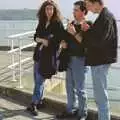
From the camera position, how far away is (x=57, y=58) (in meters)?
6.87

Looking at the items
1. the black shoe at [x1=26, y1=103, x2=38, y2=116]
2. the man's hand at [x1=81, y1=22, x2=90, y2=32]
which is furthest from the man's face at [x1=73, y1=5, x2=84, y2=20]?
the black shoe at [x1=26, y1=103, x2=38, y2=116]

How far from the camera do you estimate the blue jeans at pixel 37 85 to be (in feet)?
23.1

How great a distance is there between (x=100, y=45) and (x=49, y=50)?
1458 millimetres

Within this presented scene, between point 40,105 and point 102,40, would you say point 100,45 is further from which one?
point 40,105

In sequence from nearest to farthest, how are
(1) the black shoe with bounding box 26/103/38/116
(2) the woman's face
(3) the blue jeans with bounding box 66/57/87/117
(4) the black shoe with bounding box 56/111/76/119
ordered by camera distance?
(3) the blue jeans with bounding box 66/57/87/117
(2) the woman's face
(4) the black shoe with bounding box 56/111/76/119
(1) the black shoe with bounding box 26/103/38/116

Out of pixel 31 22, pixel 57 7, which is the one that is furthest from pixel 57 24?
pixel 31 22

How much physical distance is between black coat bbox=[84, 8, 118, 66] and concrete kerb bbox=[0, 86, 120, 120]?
1.19 metres

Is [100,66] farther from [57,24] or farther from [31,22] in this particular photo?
[31,22]

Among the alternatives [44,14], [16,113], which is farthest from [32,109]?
[44,14]

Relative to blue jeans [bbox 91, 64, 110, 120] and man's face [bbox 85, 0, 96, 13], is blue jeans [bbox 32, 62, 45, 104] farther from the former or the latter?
man's face [bbox 85, 0, 96, 13]

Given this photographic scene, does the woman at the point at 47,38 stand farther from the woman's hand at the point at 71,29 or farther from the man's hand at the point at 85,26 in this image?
the man's hand at the point at 85,26

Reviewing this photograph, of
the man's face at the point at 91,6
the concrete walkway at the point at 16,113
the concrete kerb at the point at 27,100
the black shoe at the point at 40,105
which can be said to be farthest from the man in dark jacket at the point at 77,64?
the black shoe at the point at 40,105

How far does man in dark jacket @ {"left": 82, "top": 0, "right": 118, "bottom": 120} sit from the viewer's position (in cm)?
550

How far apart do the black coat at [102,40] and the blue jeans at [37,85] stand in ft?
4.89
